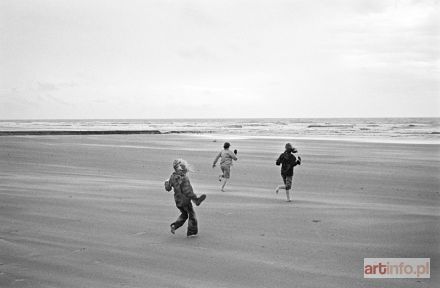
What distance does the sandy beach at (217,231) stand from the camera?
A: 6.62 m

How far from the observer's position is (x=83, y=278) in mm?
6461

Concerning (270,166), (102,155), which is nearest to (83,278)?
(270,166)

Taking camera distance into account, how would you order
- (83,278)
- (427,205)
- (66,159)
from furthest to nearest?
(66,159), (427,205), (83,278)

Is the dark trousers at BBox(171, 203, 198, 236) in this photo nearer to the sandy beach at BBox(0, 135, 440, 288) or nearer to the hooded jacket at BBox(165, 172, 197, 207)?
the hooded jacket at BBox(165, 172, 197, 207)

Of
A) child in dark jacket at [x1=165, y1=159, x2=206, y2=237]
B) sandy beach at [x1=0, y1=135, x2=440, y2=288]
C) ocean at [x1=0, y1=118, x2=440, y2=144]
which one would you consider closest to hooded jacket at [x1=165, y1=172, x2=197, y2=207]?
child in dark jacket at [x1=165, y1=159, x2=206, y2=237]

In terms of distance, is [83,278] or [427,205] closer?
[83,278]

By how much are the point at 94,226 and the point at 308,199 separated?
20.1ft

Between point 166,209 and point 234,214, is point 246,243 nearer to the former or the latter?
point 234,214

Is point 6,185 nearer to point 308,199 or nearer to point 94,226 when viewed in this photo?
point 94,226

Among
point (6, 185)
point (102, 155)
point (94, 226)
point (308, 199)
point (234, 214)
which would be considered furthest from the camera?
point (102, 155)

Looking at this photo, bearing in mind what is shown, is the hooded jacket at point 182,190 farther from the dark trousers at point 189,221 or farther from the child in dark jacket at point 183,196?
the dark trousers at point 189,221

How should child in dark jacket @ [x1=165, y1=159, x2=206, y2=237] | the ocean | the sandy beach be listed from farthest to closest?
the ocean
child in dark jacket @ [x1=165, y1=159, x2=206, y2=237]
the sandy beach

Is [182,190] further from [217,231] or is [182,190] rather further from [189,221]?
[217,231]

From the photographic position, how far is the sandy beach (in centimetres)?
662
